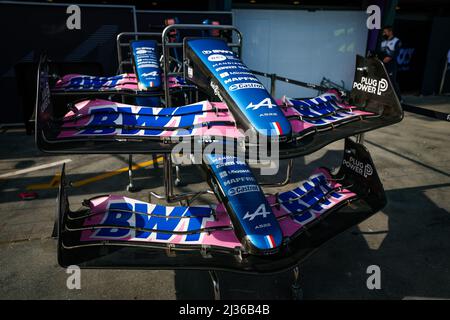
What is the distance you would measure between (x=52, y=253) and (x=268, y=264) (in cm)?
211

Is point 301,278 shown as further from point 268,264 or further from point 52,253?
point 52,253

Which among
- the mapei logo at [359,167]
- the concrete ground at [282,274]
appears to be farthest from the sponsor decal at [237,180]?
the mapei logo at [359,167]

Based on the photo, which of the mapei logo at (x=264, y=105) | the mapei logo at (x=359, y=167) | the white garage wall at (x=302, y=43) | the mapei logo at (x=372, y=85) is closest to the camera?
the mapei logo at (x=264, y=105)

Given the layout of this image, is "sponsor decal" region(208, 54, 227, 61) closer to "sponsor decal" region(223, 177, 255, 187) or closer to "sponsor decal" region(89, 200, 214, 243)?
"sponsor decal" region(223, 177, 255, 187)

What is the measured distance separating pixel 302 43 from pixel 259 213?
909 centimetres

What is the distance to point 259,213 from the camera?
97.2 inches

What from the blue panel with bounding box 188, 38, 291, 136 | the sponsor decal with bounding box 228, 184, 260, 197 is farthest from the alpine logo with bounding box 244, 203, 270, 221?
the blue panel with bounding box 188, 38, 291, 136

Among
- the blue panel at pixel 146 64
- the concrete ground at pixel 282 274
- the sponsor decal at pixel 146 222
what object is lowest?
the concrete ground at pixel 282 274

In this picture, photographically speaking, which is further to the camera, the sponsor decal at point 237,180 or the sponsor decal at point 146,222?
the sponsor decal at point 237,180

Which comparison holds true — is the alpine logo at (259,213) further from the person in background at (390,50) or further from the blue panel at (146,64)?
the person in background at (390,50)

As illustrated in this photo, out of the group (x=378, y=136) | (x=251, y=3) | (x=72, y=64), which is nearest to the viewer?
(x=72, y=64)

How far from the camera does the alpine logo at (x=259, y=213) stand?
2.44 metres

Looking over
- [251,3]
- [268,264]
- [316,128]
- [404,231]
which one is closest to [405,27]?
[251,3]
